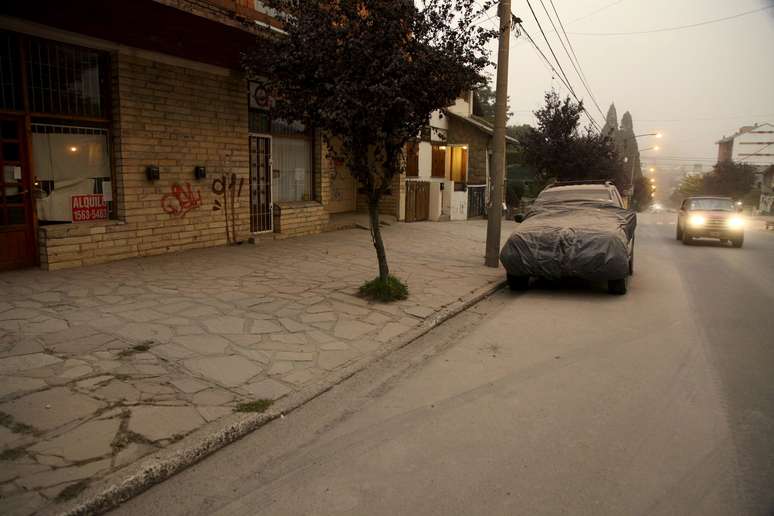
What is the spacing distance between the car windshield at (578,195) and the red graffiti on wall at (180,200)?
693 cm

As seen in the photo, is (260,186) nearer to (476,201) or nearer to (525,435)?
(525,435)

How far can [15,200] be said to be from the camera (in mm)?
7902

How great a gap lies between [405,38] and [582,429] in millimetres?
4857

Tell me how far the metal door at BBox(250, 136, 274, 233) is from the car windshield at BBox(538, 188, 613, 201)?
6.12 metres

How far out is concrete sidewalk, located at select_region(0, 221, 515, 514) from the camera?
331cm

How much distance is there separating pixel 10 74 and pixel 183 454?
719cm

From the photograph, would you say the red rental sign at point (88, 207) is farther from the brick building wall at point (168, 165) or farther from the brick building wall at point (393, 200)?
the brick building wall at point (393, 200)

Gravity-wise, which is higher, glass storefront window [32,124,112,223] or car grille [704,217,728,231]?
glass storefront window [32,124,112,223]

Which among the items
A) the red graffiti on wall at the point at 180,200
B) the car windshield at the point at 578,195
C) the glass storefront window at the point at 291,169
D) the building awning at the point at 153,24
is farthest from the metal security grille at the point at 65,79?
the car windshield at the point at 578,195

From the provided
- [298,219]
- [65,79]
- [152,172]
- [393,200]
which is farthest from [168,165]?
[393,200]

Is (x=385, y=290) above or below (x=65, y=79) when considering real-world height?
below

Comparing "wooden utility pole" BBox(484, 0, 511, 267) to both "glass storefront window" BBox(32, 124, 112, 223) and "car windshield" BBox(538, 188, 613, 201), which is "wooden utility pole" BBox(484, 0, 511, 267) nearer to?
"car windshield" BBox(538, 188, 613, 201)

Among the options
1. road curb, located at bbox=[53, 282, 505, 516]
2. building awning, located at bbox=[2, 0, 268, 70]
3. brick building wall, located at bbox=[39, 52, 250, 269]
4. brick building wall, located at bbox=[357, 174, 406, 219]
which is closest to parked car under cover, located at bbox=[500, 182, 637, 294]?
road curb, located at bbox=[53, 282, 505, 516]

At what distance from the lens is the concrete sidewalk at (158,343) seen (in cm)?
331
